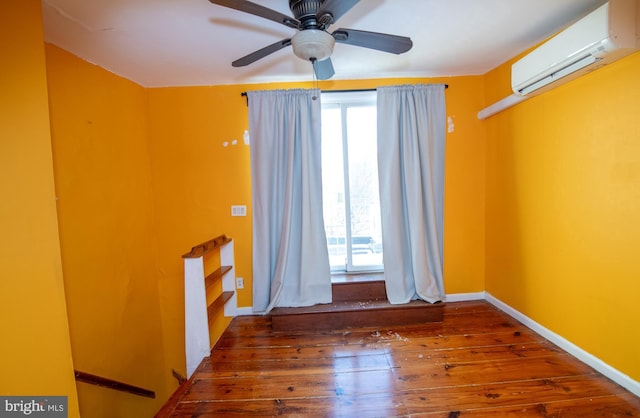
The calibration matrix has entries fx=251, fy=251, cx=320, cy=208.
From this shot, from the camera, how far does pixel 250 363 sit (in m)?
1.98

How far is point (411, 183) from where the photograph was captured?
2520 millimetres

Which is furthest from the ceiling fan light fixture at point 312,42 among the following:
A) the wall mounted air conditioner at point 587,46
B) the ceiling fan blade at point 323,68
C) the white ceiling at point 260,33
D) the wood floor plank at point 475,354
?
the wood floor plank at point 475,354

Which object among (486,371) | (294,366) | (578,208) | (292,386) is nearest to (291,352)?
(294,366)

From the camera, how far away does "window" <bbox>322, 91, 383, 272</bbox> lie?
2729 millimetres

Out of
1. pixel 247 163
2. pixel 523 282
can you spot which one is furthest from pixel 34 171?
pixel 523 282

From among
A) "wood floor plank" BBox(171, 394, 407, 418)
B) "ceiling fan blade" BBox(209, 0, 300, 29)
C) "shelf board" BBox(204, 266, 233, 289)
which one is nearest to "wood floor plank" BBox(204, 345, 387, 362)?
"wood floor plank" BBox(171, 394, 407, 418)

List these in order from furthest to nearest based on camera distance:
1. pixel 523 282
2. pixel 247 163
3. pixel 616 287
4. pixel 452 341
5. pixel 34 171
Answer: pixel 247 163
pixel 523 282
pixel 452 341
pixel 616 287
pixel 34 171

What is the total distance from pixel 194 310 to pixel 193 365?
44 cm

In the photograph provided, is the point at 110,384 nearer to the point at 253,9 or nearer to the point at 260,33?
the point at 253,9

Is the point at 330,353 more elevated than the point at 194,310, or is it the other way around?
the point at 194,310

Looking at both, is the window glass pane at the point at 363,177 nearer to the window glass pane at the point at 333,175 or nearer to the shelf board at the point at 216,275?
the window glass pane at the point at 333,175

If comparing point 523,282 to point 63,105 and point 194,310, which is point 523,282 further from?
point 63,105

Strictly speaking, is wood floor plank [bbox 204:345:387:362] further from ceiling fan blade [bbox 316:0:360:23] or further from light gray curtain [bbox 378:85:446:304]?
ceiling fan blade [bbox 316:0:360:23]

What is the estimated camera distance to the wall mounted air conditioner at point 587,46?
140cm
